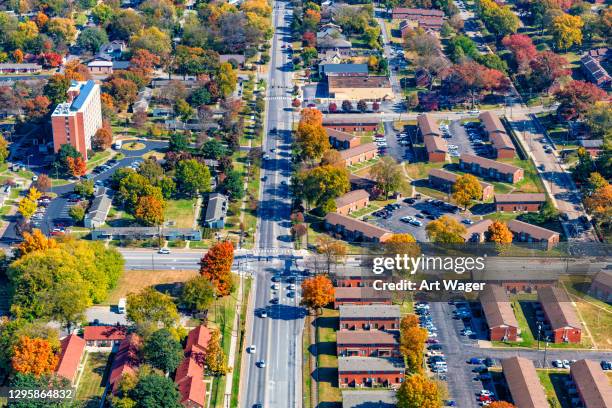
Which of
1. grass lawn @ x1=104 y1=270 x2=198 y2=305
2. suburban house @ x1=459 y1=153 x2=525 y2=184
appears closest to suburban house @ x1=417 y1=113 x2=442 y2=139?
suburban house @ x1=459 y1=153 x2=525 y2=184

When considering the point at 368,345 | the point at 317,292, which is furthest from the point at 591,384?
the point at 317,292

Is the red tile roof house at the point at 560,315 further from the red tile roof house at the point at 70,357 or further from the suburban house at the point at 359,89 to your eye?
the suburban house at the point at 359,89

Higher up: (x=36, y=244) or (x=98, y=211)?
(x=36, y=244)

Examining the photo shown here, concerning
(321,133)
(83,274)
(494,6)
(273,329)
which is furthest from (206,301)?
(494,6)

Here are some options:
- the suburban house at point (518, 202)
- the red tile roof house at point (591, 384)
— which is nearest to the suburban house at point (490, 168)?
the suburban house at point (518, 202)

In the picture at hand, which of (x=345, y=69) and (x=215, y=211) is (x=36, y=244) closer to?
(x=215, y=211)

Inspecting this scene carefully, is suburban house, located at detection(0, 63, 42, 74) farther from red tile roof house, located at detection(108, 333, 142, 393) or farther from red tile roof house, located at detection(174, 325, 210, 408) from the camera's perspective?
red tile roof house, located at detection(174, 325, 210, 408)
